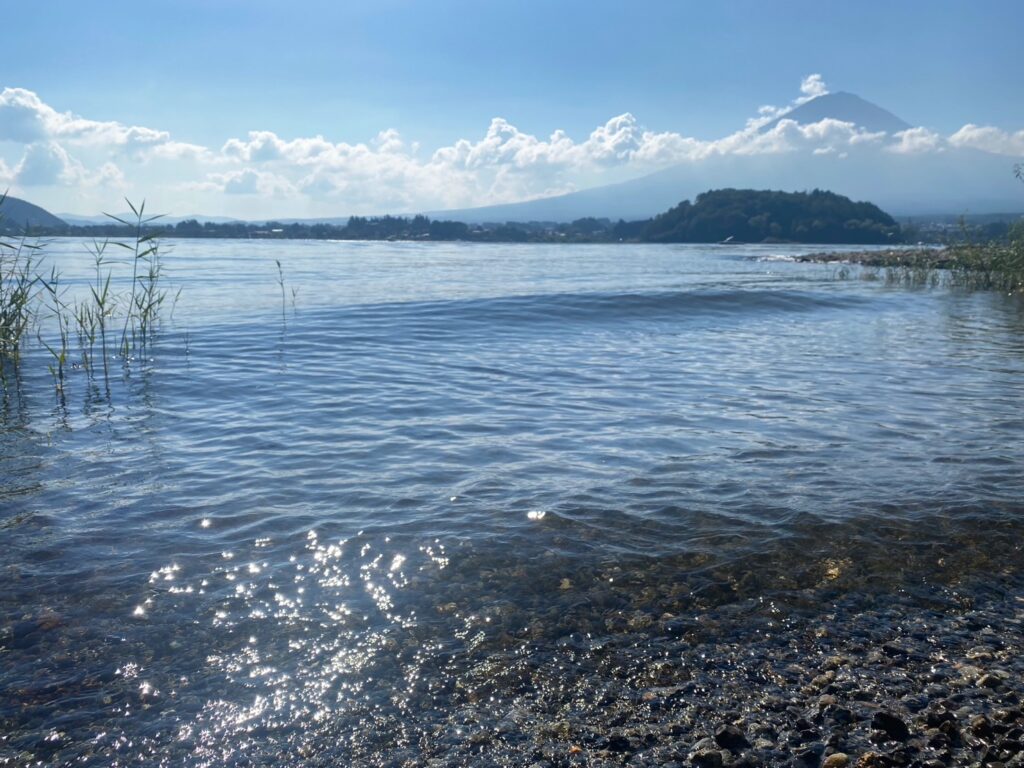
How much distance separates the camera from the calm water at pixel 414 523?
3.55 m

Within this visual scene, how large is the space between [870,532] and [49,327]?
56.1ft

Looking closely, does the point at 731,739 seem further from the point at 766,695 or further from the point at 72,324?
the point at 72,324

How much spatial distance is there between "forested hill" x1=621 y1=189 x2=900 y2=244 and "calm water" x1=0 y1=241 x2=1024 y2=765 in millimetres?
78403

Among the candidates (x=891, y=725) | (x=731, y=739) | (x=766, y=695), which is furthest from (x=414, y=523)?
(x=891, y=725)

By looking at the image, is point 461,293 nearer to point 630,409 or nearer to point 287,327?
point 287,327

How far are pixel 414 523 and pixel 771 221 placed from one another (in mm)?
91627

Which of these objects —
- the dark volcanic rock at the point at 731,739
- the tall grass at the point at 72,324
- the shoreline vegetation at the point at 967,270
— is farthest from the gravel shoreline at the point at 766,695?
the shoreline vegetation at the point at 967,270

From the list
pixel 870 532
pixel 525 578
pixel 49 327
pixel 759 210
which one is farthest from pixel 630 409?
pixel 759 210

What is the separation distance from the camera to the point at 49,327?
1653cm

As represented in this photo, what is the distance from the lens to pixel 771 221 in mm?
89188

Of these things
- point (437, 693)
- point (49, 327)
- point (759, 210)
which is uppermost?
point (759, 210)

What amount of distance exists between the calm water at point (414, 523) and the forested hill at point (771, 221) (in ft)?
257

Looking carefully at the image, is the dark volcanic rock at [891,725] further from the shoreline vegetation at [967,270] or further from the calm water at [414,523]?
the shoreline vegetation at [967,270]

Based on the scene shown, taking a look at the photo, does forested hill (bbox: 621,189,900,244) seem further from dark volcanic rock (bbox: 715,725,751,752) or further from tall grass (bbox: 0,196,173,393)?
dark volcanic rock (bbox: 715,725,751,752)
